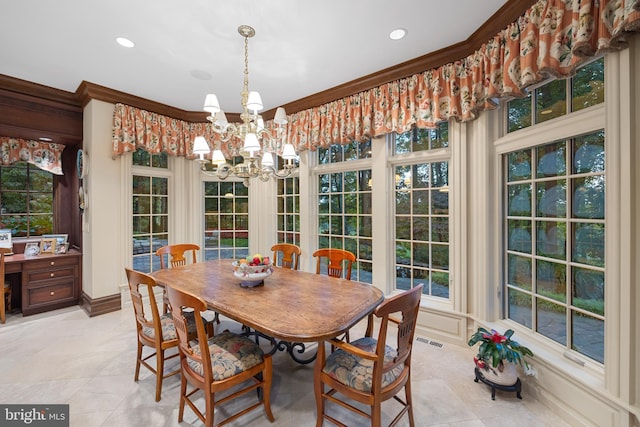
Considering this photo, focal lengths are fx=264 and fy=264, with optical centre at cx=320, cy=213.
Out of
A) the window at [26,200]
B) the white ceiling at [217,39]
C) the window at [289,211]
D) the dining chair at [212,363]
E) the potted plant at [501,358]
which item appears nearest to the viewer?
the dining chair at [212,363]

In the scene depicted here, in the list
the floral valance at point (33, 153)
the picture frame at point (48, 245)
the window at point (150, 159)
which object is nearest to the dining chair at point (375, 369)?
the window at point (150, 159)

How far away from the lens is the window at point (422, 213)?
2.87m

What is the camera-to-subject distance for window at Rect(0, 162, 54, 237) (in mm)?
3787

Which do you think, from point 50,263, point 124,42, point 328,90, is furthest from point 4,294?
point 328,90

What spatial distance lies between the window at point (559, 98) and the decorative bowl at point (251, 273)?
8.21 feet

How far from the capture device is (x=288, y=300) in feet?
6.27

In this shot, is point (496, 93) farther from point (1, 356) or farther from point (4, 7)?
point (1, 356)

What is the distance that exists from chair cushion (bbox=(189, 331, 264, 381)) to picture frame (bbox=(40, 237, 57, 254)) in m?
3.41

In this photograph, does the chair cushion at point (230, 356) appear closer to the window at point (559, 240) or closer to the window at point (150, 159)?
the window at point (559, 240)

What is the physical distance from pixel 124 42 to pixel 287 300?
2.76 metres

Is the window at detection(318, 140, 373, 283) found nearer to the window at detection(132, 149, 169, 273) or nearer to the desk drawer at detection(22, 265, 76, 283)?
the window at detection(132, 149, 169, 273)

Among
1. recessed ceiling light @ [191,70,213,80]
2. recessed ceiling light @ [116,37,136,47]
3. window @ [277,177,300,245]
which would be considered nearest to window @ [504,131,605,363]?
window @ [277,177,300,245]

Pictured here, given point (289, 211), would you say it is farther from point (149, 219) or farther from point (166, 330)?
point (166, 330)

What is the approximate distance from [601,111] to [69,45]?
429 centimetres
